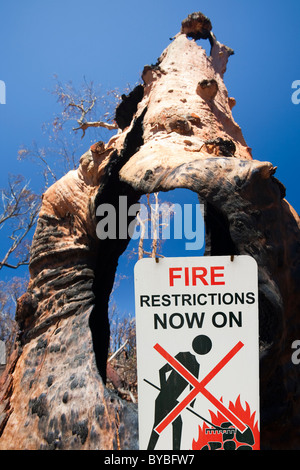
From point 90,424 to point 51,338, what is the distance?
97 cm

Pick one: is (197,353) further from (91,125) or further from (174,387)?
(91,125)

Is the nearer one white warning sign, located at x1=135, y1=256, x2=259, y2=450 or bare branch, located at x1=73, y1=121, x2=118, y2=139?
white warning sign, located at x1=135, y1=256, x2=259, y2=450

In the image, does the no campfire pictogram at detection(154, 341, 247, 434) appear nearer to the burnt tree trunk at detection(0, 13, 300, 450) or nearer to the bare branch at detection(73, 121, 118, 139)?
the burnt tree trunk at detection(0, 13, 300, 450)

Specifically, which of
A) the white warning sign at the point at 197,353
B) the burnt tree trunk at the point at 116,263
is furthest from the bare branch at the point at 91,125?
the white warning sign at the point at 197,353

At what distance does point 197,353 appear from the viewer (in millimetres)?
1754

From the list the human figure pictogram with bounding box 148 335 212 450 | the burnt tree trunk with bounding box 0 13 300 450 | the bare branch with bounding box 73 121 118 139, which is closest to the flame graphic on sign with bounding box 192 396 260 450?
the human figure pictogram with bounding box 148 335 212 450

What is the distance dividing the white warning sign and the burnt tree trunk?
840 mm

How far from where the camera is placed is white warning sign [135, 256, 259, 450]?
170cm

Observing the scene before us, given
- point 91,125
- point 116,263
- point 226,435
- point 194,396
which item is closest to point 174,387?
point 194,396

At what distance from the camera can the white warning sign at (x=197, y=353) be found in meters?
1.70

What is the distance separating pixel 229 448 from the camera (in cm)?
169

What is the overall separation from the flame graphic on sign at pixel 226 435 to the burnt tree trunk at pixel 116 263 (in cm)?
102

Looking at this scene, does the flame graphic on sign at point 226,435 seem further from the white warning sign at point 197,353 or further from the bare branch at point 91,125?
the bare branch at point 91,125

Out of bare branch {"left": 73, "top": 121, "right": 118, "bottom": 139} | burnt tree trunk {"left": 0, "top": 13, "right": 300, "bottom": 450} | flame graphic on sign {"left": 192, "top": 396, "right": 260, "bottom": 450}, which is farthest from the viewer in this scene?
bare branch {"left": 73, "top": 121, "right": 118, "bottom": 139}
